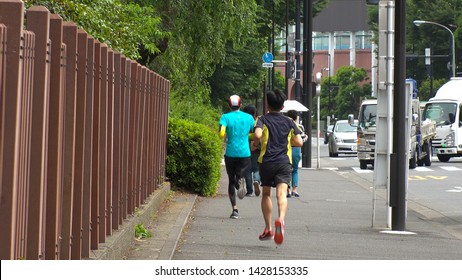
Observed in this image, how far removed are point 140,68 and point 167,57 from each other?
13.7 metres

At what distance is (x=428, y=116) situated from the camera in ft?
162

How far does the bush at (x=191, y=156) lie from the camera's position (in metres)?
21.1

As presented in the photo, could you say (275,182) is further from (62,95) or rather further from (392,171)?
(62,95)

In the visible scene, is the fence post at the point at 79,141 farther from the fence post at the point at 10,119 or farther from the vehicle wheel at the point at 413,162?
the vehicle wheel at the point at 413,162

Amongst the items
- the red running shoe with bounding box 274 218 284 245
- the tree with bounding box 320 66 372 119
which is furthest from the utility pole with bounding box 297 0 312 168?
the tree with bounding box 320 66 372 119

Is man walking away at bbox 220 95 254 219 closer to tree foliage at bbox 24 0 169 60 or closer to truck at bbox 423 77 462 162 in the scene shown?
tree foliage at bbox 24 0 169 60

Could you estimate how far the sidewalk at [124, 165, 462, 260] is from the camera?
1245cm

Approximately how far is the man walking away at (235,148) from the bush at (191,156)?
10.3 ft

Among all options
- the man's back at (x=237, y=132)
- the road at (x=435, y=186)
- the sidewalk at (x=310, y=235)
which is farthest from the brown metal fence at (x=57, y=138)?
the road at (x=435, y=186)

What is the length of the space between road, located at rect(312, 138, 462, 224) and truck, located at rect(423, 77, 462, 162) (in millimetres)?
4040

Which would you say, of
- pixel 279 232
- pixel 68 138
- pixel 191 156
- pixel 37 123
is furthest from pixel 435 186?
pixel 37 123

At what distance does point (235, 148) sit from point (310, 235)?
2872 millimetres

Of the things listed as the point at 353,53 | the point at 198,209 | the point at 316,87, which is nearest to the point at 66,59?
the point at 198,209

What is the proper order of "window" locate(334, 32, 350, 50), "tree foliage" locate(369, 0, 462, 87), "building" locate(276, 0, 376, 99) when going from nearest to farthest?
1. "tree foliage" locate(369, 0, 462, 87)
2. "building" locate(276, 0, 376, 99)
3. "window" locate(334, 32, 350, 50)
